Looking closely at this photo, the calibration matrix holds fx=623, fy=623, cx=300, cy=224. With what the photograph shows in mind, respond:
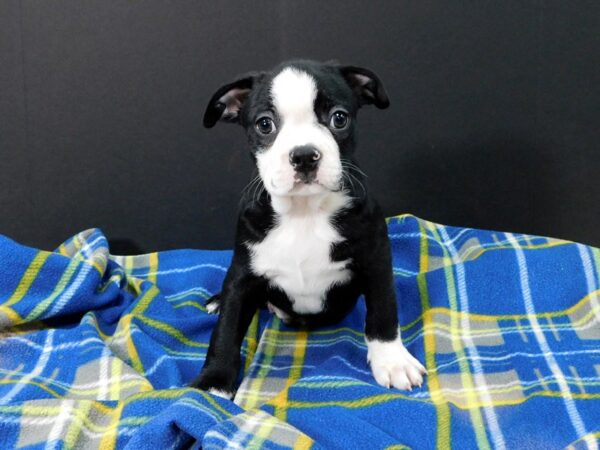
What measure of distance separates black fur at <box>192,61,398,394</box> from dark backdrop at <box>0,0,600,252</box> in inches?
38.8

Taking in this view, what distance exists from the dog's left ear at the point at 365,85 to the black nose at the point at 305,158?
47 centimetres

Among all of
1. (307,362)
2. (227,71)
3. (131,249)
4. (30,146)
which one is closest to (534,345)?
(307,362)

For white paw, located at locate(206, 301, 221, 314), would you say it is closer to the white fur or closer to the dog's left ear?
the white fur

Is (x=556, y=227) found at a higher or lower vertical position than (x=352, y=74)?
lower

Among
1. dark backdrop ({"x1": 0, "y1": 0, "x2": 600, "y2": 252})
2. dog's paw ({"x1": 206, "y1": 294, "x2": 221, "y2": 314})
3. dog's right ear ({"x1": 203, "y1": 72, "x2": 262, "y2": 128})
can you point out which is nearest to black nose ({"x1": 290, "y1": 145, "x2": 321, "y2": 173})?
dog's right ear ({"x1": 203, "y1": 72, "x2": 262, "y2": 128})

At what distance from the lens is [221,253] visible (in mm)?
3098

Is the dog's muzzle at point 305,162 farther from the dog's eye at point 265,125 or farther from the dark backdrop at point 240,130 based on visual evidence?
the dark backdrop at point 240,130

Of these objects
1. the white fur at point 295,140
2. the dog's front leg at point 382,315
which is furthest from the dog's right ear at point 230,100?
the dog's front leg at point 382,315

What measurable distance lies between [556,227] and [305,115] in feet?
6.44

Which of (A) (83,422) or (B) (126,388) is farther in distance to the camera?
(B) (126,388)

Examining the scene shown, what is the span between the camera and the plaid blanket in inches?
65.8

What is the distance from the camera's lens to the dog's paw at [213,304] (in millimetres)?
2615

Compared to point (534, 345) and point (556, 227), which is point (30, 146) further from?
point (556, 227)

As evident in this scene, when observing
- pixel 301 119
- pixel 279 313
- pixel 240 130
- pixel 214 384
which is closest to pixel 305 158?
pixel 301 119
